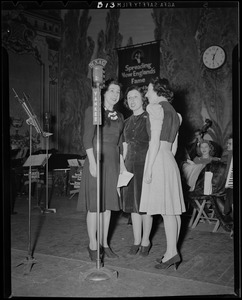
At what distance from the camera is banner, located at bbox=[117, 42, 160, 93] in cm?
838

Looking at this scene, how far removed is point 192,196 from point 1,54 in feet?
10.5

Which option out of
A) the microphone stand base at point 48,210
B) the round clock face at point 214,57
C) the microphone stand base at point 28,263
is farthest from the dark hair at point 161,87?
the round clock face at point 214,57

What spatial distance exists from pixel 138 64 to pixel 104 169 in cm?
604

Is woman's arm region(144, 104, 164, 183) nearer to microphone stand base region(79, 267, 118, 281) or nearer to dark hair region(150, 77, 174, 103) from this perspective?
dark hair region(150, 77, 174, 103)

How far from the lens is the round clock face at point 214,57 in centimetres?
761

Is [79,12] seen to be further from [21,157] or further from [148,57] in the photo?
[21,157]

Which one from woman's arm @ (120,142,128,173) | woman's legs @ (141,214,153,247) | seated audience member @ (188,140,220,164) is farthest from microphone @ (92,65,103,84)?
seated audience member @ (188,140,220,164)

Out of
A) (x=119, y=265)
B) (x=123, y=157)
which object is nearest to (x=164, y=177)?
(x=123, y=157)

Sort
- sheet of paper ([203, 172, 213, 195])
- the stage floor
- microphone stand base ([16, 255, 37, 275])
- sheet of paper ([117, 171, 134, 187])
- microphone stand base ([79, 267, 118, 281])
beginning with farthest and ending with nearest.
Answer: sheet of paper ([203, 172, 213, 195])
sheet of paper ([117, 171, 134, 187])
microphone stand base ([16, 255, 37, 275])
microphone stand base ([79, 267, 118, 281])
the stage floor

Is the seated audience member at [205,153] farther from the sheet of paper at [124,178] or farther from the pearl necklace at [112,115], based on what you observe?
the pearl necklace at [112,115]

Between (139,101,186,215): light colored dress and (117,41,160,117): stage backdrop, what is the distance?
18.0 feet

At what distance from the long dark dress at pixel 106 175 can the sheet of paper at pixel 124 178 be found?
0.05 metres

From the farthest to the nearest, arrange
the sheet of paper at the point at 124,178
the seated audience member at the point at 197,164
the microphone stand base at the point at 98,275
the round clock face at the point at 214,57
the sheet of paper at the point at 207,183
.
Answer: the round clock face at the point at 214,57, the seated audience member at the point at 197,164, the sheet of paper at the point at 207,183, the sheet of paper at the point at 124,178, the microphone stand base at the point at 98,275

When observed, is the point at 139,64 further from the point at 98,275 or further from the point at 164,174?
the point at 98,275
